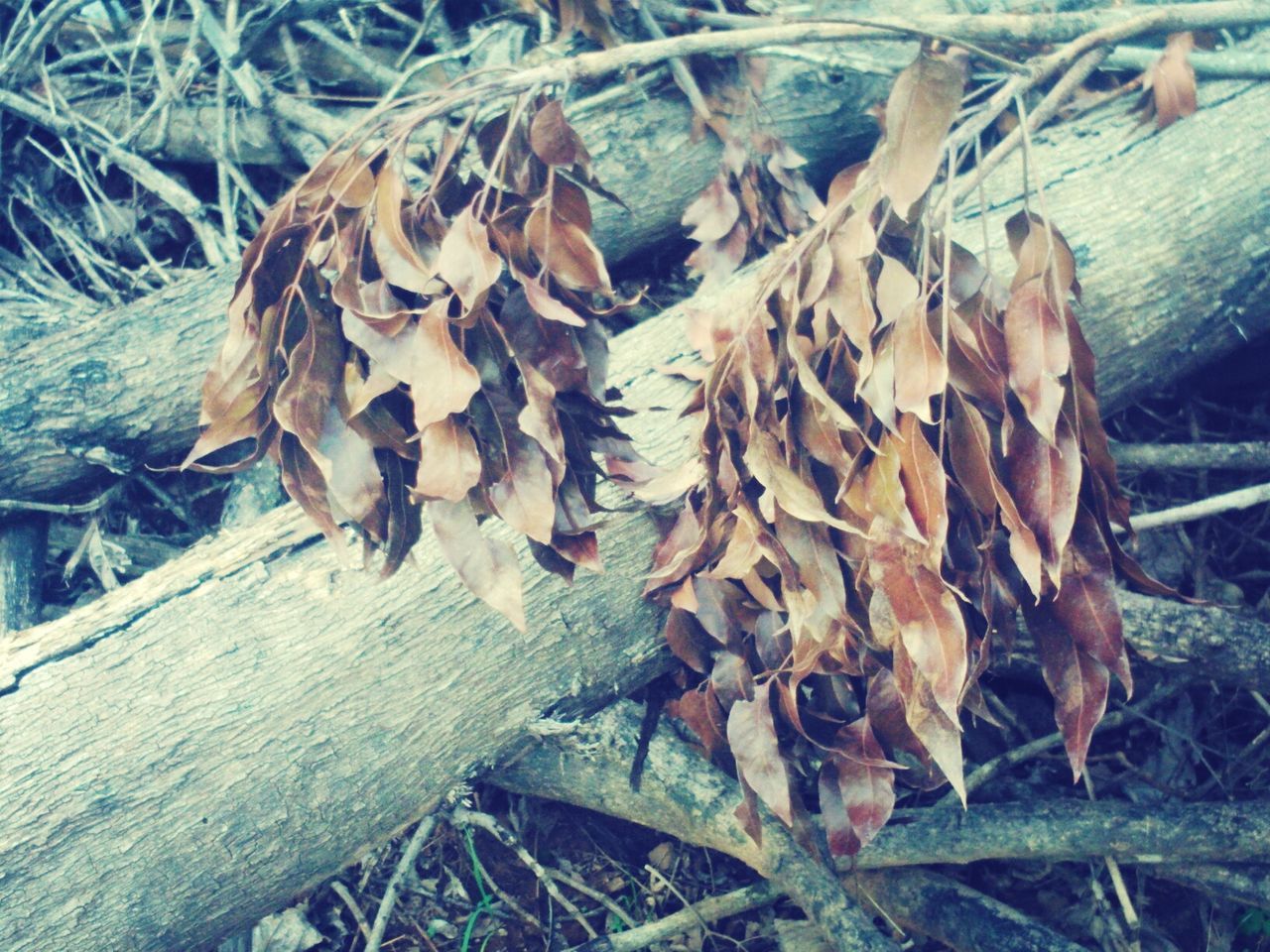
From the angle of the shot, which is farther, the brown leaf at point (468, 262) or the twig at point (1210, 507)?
the twig at point (1210, 507)

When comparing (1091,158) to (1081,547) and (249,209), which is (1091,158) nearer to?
(1081,547)

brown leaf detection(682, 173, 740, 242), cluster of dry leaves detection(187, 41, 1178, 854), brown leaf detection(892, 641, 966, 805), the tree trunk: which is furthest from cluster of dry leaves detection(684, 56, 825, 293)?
brown leaf detection(892, 641, 966, 805)

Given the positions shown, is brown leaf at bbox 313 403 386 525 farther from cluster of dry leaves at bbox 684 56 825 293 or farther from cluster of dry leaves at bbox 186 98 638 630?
cluster of dry leaves at bbox 684 56 825 293

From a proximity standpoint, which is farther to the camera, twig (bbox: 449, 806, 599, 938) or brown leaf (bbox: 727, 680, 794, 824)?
twig (bbox: 449, 806, 599, 938)

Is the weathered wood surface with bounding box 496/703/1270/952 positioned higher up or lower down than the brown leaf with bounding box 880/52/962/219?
lower down

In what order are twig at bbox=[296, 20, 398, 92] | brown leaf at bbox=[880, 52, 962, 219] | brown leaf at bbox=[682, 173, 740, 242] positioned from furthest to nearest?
1. twig at bbox=[296, 20, 398, 92]
2. brown leaf at bbox=[682, 173, 740, 242]
3. brown leaf at bbox=[880, 52, 962, 219]

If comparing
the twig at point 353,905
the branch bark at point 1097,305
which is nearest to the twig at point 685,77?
the branch bark at point 1097,305

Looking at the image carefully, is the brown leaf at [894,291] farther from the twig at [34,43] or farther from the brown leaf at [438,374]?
the twig at [34,43]

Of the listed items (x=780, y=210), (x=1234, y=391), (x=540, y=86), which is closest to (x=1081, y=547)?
(x=540, y=86)
